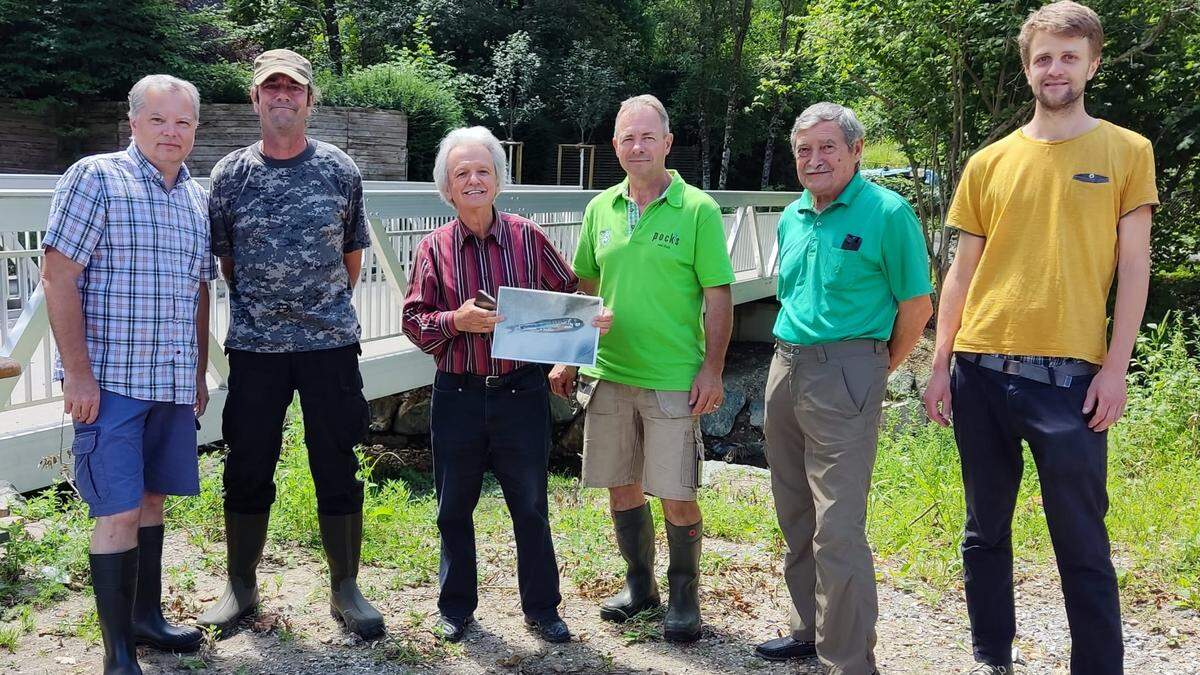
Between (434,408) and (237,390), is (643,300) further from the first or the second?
(237,390)

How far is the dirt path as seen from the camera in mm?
3465

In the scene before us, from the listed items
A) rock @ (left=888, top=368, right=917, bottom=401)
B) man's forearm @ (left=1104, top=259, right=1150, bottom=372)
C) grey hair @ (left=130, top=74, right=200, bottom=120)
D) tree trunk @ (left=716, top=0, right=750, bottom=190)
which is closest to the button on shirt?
grey hair @ (left=130, top=74, right=200, bottom=120)

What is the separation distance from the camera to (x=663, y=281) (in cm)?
352

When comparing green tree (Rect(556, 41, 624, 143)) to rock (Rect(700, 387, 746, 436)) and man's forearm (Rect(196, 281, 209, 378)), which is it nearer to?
rock (Rect(700, 387, 746, 436))

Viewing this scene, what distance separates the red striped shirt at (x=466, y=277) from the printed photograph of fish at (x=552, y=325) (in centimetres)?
16

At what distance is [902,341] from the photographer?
3.28 meters

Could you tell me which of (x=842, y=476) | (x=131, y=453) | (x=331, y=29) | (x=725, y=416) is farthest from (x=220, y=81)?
(x=842, y=476)

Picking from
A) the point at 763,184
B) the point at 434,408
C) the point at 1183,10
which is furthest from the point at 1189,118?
the point at 763,184

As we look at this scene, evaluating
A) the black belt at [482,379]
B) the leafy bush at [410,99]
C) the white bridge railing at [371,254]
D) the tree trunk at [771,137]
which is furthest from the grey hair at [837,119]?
the tree trunk at [771,137]

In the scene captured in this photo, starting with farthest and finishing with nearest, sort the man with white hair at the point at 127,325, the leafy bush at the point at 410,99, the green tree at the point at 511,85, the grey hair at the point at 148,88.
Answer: the green tree at the point at 511,85 < the leafy bush at the point at 410,99 < the grey hair at the point at 148,88 < the man with white hair at the point at 127,325

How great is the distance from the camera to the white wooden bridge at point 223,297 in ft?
15.5

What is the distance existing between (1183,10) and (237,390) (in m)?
11.5

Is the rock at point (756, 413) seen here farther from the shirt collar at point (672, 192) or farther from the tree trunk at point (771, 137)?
the tree trunk at point (771, 137)

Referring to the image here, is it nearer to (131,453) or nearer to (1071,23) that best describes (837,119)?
(1071,23)
